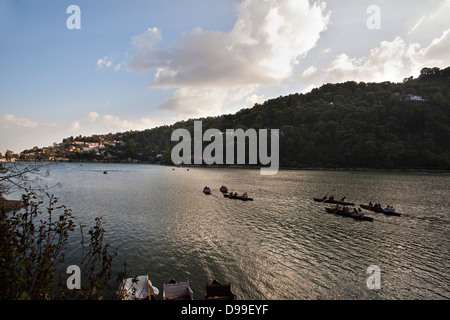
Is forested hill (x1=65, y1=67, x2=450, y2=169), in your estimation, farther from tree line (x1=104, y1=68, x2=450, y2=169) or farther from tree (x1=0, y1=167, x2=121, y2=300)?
tree (x1=0, y1=167, x2=121, y2=300)

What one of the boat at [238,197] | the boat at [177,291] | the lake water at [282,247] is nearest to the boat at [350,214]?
the lake water at [282,247]

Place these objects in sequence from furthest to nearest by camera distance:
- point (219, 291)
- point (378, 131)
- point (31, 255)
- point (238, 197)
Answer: point (378, 131)
point (238, 197)
point (219, 291)
point (31, 255)

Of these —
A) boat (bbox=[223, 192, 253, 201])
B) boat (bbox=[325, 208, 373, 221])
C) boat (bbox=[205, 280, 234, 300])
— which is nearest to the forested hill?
boat (bbox=[223, 192, 253, 201])

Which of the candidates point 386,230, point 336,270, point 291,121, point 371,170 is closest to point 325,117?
point 291,121

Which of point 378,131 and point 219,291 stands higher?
point 378,131

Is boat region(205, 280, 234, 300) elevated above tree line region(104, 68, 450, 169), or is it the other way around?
tree line region(104, 68, 450, 169)

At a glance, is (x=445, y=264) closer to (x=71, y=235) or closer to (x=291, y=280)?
(x=291, y=280)

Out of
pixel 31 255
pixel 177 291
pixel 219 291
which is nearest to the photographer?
pixel 31 255

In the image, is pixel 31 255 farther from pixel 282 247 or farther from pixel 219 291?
pixel 282 247

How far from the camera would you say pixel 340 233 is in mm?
28688

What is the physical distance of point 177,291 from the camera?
14594mm

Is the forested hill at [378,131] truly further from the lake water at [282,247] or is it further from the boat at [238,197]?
the boat at [238,197]

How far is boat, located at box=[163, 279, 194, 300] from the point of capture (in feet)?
47.0

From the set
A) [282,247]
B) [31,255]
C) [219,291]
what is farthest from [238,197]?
[31,255]
